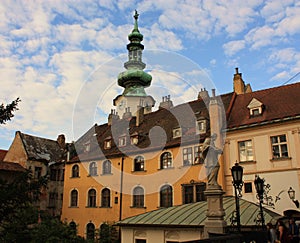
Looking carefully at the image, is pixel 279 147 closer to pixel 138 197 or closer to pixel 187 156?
pixel 187 156

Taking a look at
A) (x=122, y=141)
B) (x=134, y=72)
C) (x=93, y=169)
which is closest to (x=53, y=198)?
(x=93, y=169)

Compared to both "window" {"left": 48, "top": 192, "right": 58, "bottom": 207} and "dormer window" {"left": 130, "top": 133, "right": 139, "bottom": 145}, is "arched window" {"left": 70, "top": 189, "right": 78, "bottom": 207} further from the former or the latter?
"dormer window" {"left": 130, "top": 133, "right": 139, "bottom": 145}

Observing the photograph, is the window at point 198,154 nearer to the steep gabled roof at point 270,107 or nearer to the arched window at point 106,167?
the steep gabled roof at point 270,107

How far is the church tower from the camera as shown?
48000 mm

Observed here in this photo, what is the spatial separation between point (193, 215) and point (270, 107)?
9.46 m

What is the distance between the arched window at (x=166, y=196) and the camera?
2522 cm

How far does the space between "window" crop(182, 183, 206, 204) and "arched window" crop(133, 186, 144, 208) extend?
14.2ft

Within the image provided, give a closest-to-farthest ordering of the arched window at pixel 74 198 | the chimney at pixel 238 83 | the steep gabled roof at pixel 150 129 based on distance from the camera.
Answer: the steep gabled roof at pixel 150 129
the chimney at pixel 238 83
the arched window at pixel 74 198

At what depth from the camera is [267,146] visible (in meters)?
20.8

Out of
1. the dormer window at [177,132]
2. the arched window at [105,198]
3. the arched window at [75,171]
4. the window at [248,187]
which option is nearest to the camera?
the window at [248,187]

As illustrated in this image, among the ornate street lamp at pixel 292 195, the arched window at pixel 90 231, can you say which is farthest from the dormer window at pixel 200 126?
the arched window at pixel 90 231

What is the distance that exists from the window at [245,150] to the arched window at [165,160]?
20.0 feet

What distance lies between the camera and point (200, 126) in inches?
996

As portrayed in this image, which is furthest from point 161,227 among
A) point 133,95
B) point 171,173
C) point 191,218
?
point 133,95
